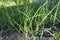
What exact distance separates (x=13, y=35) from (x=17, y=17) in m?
0.22

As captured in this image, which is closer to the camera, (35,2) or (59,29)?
(59,29)

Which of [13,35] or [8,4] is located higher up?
[8,4]

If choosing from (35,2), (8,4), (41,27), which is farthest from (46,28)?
(8,4)

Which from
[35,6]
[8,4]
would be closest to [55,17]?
[35,6]

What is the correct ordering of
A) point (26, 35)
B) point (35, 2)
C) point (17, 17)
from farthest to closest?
point (35, 2) → point (17, 17) → point (26, 35)

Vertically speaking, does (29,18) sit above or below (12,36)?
above

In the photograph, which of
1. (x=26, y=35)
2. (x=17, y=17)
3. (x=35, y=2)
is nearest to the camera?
(x=26, y=35)

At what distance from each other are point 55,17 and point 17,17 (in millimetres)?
433

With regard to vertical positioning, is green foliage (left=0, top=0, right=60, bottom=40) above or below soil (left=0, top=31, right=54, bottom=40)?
above

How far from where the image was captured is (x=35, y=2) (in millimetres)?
2553

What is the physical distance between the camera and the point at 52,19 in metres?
2.32

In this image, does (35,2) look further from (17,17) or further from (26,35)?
(26,35)

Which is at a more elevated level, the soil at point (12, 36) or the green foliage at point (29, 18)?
the green foliage at point (29, 18)

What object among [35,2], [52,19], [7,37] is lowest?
[7,37]
